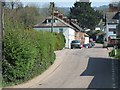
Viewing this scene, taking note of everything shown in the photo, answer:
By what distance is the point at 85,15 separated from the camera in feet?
256

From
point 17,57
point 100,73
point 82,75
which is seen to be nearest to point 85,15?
point 100,73

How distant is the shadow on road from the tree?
50.9 metres

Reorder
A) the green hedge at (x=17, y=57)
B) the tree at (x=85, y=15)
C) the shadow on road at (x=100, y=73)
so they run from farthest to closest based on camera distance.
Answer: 1. the tree at (x=85, y=15)
2. the shadow on road at (x=100, y=73)
3. the green hedge at (x=17, y=57)

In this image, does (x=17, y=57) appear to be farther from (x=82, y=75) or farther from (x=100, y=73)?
(x=100, y=73)

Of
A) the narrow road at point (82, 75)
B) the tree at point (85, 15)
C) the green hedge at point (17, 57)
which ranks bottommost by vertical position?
the narrow road at point (82, 75)

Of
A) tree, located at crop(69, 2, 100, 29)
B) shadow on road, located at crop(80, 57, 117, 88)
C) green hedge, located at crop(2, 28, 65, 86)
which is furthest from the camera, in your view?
tree, located at crop(69, 2, 100, 29)

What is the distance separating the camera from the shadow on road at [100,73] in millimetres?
16141

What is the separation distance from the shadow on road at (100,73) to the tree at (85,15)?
167 ft

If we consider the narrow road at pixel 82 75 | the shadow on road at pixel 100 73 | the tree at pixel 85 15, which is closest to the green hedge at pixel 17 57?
the narrow road at pixel 82 75

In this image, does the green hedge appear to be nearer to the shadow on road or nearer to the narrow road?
the narrow road

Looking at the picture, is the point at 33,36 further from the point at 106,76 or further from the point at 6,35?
the point at 106,76

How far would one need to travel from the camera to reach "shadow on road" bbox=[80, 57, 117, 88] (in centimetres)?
1614

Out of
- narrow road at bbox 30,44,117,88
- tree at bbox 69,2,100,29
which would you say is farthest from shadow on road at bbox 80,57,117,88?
tree at bbox 69,2,100,29

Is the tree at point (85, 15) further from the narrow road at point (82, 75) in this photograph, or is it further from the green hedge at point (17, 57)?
the green hedge at point (17, 57)
